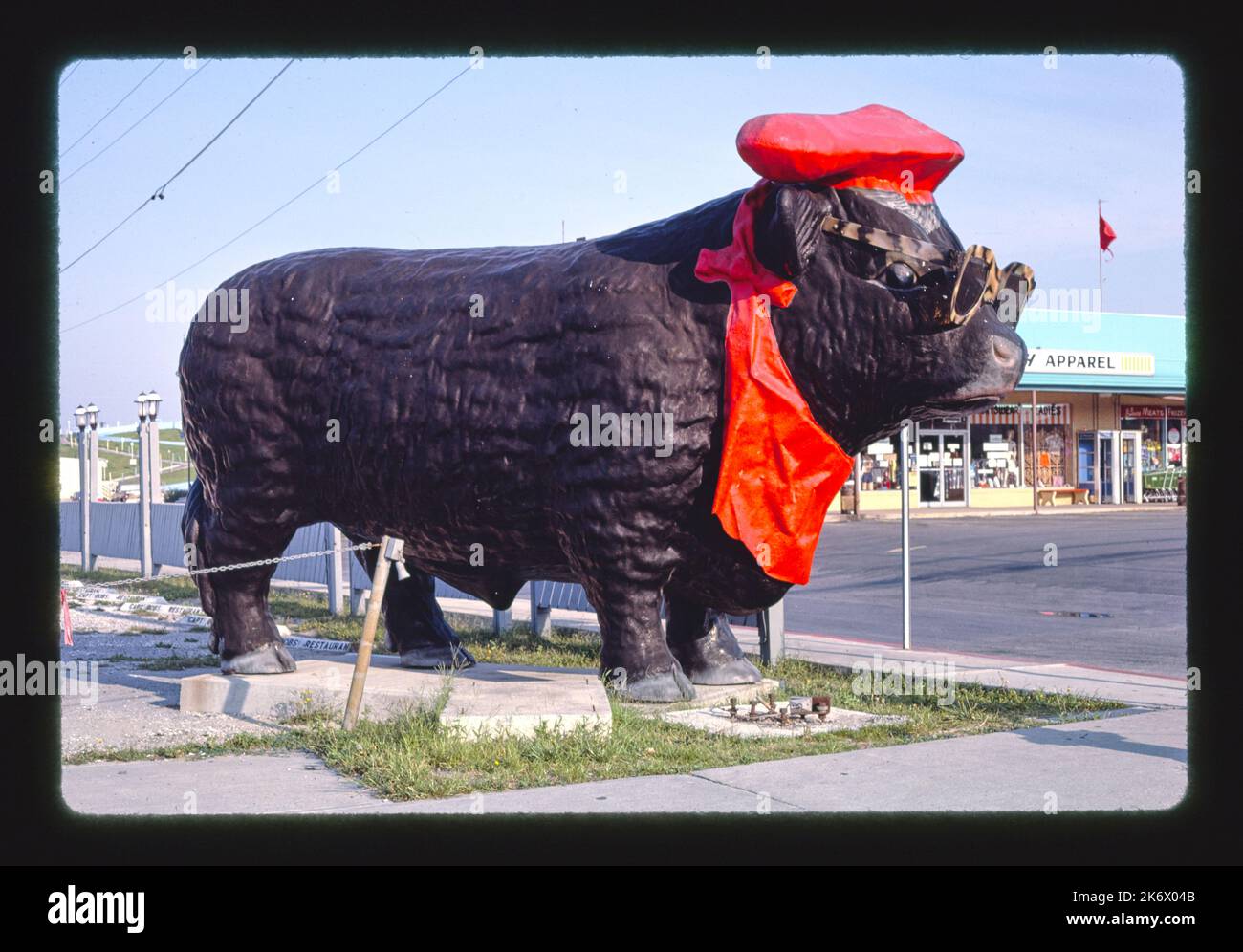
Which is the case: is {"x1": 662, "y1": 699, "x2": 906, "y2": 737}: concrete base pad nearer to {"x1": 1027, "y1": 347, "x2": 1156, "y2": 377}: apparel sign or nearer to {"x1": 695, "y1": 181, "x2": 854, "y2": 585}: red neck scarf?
{"x1": 695, "y1": 181, "x2": 854, "y2": 585}: red neck scarf

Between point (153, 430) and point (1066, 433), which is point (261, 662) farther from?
point (1066, 433)

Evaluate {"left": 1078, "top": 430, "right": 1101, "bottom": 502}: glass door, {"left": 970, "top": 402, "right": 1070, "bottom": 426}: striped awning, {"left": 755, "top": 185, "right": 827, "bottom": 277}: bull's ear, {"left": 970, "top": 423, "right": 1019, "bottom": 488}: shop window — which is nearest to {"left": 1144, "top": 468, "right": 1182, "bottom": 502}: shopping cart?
{"left": 1078, "top": 430, "right": 1101, "bottom": 502}: glass door

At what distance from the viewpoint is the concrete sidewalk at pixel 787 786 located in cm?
470

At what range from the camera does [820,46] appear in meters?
4.20

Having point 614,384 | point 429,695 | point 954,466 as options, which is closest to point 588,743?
point 429,695

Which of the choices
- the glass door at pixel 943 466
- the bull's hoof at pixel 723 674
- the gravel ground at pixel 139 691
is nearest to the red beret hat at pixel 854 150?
the bull's hoof at pixel 723 674

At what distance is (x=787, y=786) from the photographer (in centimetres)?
499

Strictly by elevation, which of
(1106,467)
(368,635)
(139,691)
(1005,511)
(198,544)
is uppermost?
(1106,467)

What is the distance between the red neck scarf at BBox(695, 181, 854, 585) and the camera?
570 cm

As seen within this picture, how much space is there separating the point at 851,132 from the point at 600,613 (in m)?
2.41

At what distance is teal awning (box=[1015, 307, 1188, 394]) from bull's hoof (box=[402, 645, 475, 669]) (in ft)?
73.5

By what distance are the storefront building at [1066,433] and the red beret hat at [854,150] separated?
22836 millimetres

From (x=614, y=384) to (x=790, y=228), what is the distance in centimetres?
103
